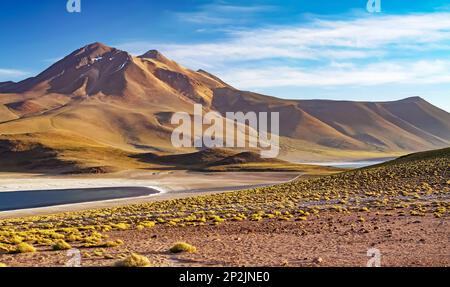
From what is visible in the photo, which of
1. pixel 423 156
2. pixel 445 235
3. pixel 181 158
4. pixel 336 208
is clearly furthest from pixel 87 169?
pixel 445 235

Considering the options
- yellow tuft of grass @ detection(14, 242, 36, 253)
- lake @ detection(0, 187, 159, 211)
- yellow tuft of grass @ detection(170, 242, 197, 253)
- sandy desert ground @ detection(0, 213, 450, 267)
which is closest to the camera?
sandy desert ground @ detection(0, 213, 450, 267)

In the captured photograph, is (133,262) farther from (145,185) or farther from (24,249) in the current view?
(145,185)

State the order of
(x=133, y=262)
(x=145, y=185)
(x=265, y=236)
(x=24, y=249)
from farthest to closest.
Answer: (x=145, y=185) < (x=265, y=236) < (x=24, y=249) < (x=133, y=262)

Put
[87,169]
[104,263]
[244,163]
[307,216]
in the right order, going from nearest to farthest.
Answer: [104,263] → [307,216] → [87,169] → [244,163]

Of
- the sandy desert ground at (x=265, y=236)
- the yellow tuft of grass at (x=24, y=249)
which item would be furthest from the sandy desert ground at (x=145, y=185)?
the yellow tuft of grass at (x=24, y=249)

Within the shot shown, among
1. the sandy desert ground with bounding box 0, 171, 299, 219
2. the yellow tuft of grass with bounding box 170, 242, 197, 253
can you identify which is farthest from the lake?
the yellow tuft of grass with bounding box 170, 242, 197, 253

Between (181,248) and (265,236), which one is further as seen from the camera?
(265,236)

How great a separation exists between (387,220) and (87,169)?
99132 millimetres

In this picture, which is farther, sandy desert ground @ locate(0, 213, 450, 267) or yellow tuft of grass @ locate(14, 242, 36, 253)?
yellow tuft of grass @ locate(14, 242, 36, 253)

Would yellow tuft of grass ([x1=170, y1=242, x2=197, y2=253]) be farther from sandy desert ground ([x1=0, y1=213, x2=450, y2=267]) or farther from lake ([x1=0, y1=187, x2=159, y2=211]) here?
lake ([x1=0, y1=187, x2=159, y2=211])

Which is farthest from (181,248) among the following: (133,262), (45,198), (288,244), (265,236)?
(45,198)

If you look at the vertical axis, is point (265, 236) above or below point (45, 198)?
above
